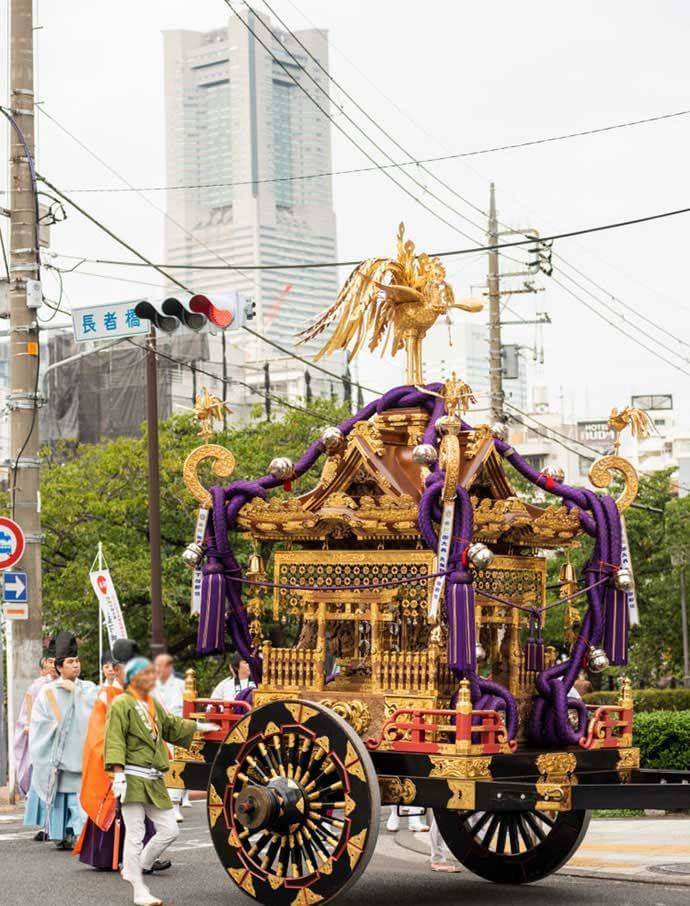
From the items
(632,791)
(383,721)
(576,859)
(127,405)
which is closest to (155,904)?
(383,721)

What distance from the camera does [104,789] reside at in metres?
12.0

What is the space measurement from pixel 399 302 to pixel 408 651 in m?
2.54

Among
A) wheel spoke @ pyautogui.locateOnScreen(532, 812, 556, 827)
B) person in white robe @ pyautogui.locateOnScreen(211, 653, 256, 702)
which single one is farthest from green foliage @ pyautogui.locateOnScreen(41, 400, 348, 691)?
wheel spoke @ pyautogui.locateOnScreen(532, 812, 556, 827)

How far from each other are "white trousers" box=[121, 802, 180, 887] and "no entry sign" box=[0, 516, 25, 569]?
286 inches

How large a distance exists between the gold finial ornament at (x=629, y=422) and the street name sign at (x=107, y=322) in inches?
291

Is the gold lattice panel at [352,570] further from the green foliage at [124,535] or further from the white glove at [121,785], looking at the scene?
the green foliage at [124,535]

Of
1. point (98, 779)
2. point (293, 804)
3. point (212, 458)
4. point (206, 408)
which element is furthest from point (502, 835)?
point (206, 408)

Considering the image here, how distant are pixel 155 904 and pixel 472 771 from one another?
2.27 meters

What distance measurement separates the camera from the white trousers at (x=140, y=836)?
1020cm

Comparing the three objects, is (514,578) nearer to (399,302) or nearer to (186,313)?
(399,302)

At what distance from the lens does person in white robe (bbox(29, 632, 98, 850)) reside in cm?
1338

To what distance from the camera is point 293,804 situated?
9.62 meters

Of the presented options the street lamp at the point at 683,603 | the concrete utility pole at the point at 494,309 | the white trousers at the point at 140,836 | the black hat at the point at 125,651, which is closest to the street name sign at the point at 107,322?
the white trousers at the point at 140,836

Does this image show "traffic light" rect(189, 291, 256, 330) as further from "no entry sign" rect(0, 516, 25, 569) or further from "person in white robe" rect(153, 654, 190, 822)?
"person in white robe" rect(153, 654, 190, 822)
